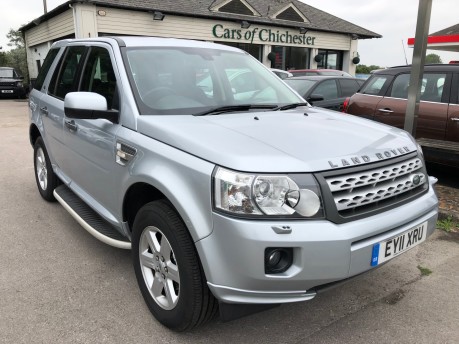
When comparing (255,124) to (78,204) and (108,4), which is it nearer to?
(78,204)

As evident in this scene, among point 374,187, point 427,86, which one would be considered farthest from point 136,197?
point 427,86

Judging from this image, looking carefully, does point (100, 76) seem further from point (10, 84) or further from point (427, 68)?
point (10, 84)

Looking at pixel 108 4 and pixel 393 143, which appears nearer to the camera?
pixel 393 143

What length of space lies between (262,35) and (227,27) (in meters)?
2.08

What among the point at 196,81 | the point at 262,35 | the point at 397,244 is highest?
the point at 262,35

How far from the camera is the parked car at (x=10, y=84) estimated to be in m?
21.6

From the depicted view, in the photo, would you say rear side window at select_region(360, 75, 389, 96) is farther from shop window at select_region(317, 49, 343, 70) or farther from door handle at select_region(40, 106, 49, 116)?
shop window at select_region(317, 49, 343, 70)

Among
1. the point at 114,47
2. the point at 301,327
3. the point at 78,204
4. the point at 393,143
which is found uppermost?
the point at 114,47

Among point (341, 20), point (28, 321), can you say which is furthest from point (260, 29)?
point (28, 321)

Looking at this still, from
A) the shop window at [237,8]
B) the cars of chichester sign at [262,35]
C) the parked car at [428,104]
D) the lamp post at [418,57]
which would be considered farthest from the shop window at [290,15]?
the lamp post at [418,57]

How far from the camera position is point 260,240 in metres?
1.96

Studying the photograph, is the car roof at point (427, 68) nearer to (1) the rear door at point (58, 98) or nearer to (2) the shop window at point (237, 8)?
(1) the rear door at point (58, 98)

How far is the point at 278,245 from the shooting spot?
6.48 feet

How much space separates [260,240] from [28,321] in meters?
1.70
